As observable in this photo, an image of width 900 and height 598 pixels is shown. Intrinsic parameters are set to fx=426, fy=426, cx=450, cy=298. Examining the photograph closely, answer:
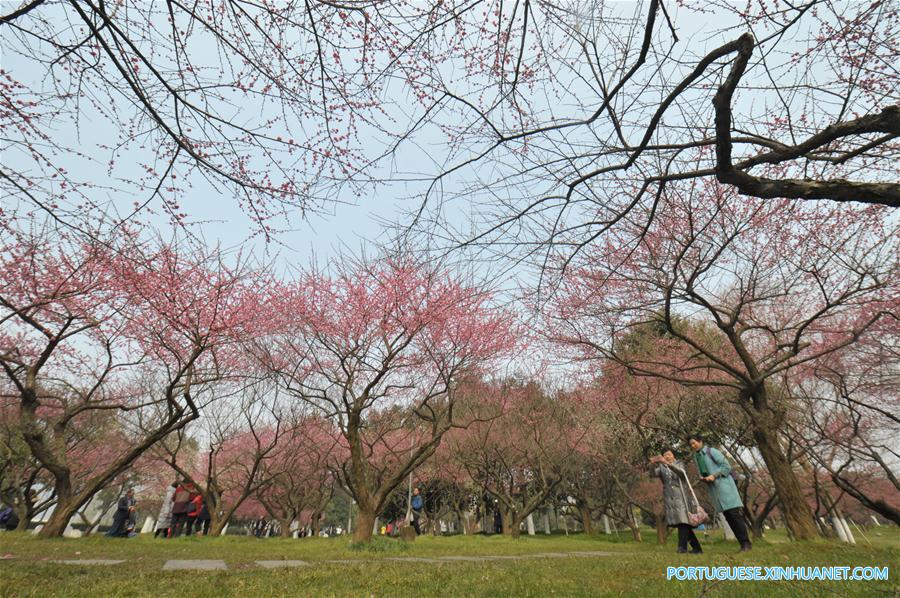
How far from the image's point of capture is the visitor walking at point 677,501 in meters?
7.17

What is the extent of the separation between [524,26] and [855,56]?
3216 millimetres

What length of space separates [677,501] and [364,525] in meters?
6.31

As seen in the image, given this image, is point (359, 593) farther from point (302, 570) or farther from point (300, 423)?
point (300, 423)

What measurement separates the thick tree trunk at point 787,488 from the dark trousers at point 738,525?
1999 mm

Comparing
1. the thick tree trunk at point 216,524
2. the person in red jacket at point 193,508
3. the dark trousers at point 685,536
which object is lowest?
the dark trousers at point 685,536

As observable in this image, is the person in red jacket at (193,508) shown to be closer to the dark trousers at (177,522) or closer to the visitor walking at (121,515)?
the dark trousers at (177,522)

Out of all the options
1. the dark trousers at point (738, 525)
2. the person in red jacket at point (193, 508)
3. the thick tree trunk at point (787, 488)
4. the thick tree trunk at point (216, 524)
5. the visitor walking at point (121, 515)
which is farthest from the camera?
the thick tree trunk at point (216, 524)

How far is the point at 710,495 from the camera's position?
279 inches

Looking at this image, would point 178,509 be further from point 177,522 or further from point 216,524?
point 216,524

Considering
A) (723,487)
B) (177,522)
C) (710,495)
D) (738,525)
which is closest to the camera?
(738,525)

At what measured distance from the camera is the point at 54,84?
338 centimetres

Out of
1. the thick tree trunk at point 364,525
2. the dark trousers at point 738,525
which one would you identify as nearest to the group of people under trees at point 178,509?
the thick tree trunk at point 364,525

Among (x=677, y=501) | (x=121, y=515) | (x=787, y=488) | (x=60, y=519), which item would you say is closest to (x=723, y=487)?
(x=677, y=501)

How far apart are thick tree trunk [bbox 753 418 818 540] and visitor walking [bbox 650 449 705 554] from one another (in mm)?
2095
